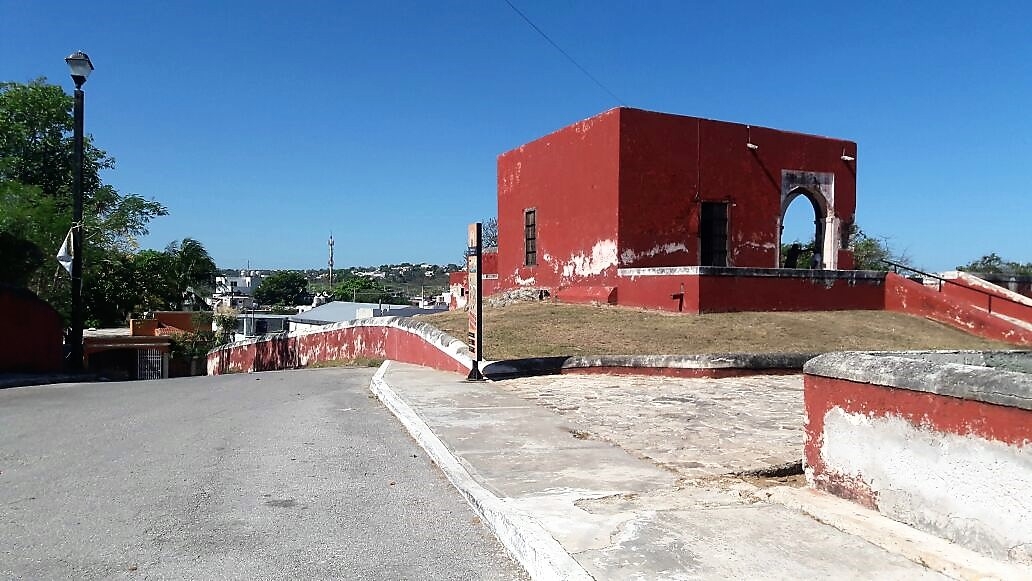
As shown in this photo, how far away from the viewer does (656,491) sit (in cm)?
512

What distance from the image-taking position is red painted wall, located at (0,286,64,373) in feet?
48.3

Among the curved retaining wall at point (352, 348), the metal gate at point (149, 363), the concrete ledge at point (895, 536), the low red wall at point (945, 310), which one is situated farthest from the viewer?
the metal gate at point (149, 363)

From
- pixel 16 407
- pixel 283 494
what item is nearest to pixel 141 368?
pixel 16 407

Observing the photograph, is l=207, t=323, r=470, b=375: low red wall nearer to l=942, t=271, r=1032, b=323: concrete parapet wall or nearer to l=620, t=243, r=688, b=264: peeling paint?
l=620, t=243, r=688, b=264: peeling paint

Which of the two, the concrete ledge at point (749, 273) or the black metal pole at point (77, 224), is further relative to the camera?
the concrete ledge at point (749, 273)

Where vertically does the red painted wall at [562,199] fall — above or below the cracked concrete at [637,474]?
above

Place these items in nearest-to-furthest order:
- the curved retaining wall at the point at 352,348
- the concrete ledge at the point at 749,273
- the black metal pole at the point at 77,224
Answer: the curved retaining wall at the point at 352,348, the black metal pole at the point at 77,224, the concrete ledge at the point at 749,273

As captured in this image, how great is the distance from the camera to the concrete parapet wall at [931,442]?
359cm

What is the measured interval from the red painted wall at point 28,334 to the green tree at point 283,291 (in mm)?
89460

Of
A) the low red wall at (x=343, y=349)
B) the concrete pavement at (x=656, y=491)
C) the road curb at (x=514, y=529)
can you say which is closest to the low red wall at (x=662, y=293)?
the low red wall at (x=343, y=349)

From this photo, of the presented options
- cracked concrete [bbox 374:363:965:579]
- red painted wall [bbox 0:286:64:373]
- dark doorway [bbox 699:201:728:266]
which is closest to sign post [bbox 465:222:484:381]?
cracked concrete [bbox 374:363:965:579]

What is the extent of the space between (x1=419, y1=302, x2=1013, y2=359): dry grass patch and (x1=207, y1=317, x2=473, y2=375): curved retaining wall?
69 centimetres

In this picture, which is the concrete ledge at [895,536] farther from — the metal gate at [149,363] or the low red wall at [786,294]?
the metal gate at [149,363]

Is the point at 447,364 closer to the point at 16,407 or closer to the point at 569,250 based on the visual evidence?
the point at 16,407
